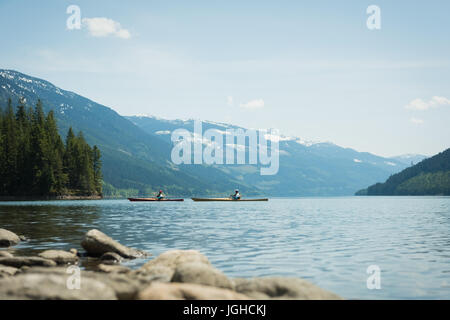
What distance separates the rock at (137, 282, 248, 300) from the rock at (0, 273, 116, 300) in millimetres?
1033

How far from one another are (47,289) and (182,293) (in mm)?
3687

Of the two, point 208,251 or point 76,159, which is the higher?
point 76,159

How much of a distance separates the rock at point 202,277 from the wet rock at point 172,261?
386 centimetres

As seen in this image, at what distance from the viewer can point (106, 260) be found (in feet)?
81.8

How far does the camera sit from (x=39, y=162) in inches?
5664

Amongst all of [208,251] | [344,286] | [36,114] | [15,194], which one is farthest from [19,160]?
[344,286]

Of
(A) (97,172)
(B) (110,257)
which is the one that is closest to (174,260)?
(B) (110,257)

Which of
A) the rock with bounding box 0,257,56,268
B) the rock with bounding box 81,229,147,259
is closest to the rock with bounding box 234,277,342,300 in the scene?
the rock with bounding box 0,257,56,268

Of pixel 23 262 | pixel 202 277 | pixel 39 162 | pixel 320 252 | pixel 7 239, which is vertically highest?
pixel 39 162

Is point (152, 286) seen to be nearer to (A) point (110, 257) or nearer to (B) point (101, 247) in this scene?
(A) point (110, 257)

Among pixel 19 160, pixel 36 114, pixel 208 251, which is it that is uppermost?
pixel 36 114

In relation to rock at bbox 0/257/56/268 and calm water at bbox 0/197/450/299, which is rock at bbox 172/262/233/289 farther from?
rock at bbox 0/257/56/268
